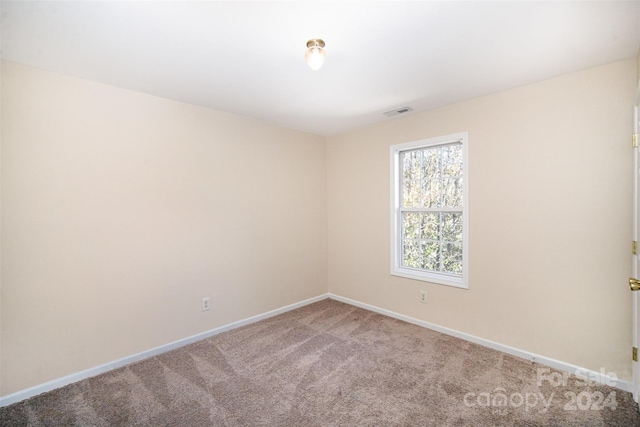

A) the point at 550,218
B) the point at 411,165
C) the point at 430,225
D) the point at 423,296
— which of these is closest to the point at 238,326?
the point at 423,296

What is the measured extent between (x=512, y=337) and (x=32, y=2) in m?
4.08

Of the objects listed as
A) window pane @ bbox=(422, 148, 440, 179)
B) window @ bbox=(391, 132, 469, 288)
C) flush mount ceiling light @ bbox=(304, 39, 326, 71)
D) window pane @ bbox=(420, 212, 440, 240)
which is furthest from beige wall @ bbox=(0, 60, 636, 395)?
flush mount ceiling light @ bbox=(304, 39, 326, 71)

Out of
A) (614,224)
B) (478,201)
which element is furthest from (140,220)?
(614,224)

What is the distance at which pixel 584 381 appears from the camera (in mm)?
2182

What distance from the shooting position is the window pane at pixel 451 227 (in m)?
3.07

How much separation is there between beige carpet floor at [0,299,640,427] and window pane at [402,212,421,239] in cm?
119

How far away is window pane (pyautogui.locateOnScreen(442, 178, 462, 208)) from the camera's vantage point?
307 cm

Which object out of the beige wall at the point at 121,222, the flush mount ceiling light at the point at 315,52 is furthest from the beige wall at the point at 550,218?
the beige wall at the point at 121,222

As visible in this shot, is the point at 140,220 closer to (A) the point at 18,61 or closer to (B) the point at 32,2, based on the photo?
(A) the point at 18,61

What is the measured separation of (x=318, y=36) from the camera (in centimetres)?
175

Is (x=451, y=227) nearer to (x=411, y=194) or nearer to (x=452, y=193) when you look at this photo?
(x=452, y=193)

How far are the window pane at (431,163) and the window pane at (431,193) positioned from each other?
0.23 ft

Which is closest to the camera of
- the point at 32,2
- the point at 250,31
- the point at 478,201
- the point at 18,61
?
the point at 32,2

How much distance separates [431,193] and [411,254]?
79cm
